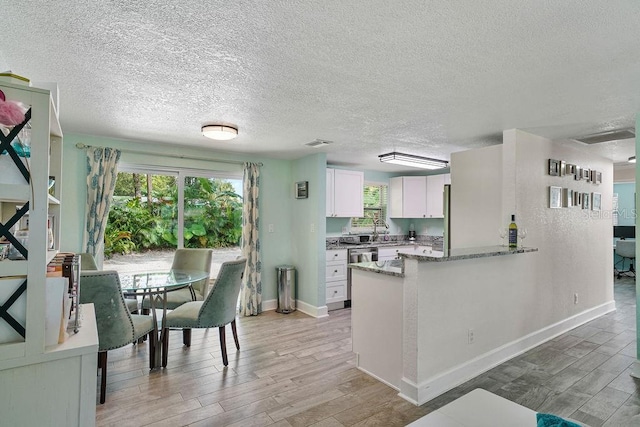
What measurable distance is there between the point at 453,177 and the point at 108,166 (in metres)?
4.16

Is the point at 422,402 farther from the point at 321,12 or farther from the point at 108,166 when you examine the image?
the point at 108,166

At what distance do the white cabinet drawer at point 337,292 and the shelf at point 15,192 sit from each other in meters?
4.20

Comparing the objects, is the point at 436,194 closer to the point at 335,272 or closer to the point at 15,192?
the point at 335,272

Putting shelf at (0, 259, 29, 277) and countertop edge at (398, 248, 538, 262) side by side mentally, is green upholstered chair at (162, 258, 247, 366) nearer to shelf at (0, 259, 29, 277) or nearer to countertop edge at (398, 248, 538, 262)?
countertop edge at (398, 248, 538, 262)

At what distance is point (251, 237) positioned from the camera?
4.89m

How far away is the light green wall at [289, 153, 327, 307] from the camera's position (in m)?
4.78

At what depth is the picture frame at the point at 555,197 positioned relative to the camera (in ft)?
12.3

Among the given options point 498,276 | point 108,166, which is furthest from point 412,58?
point 108,166

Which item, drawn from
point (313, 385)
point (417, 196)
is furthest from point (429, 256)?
point (417, 196)

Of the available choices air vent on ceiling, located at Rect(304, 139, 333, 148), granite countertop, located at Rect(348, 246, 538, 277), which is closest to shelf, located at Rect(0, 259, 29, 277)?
granite countertop, located at Rect(348, 246, 538, 277)

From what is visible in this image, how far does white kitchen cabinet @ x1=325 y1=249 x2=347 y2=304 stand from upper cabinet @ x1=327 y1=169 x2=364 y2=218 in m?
0.71

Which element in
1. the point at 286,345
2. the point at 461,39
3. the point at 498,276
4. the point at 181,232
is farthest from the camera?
the point at 181,232

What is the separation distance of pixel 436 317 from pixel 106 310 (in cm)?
255

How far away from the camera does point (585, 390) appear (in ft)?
8.59
